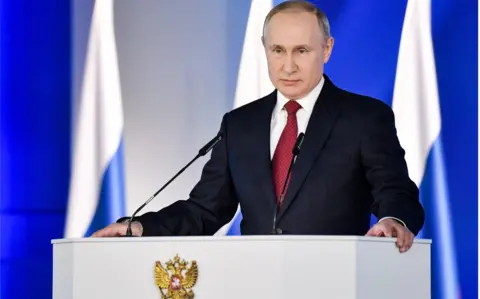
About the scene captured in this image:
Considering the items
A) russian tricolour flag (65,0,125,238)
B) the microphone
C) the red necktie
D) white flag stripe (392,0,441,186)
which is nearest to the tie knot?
the red necktie

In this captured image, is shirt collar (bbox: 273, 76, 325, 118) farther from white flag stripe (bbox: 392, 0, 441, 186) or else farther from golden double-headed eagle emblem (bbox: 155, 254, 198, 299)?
white flag stripe (bbox: 392, 0, 441, 186)

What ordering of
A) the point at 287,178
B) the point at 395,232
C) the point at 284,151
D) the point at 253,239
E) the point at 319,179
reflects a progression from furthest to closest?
the point at 284,151 < the point at 319,179 < the point at 287,178 < the point at 395,232 < the point at 253,239

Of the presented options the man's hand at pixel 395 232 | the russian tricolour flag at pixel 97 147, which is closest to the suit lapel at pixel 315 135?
the man's hand at pixel 395 232

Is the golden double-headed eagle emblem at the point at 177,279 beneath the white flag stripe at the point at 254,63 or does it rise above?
beneath

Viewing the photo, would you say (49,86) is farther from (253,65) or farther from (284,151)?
(284,151)

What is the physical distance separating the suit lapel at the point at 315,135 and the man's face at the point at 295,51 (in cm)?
6

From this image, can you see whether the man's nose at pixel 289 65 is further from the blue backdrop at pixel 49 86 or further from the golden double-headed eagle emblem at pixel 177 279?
the blue backdrop at pixel 49 86

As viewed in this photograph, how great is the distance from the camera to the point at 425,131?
4.07m

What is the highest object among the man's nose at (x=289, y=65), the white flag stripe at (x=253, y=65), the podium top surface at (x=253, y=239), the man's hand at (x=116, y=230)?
the white flag stripe at (x=253, y=65)

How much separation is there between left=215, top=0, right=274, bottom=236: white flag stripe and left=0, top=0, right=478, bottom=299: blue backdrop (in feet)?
0.82

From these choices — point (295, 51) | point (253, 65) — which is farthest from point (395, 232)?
point (253, 65)

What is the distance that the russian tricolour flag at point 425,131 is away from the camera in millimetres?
4023

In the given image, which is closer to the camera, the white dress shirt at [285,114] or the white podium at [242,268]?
the white podium at [242,268]

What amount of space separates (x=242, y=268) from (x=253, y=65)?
6.78 feet
